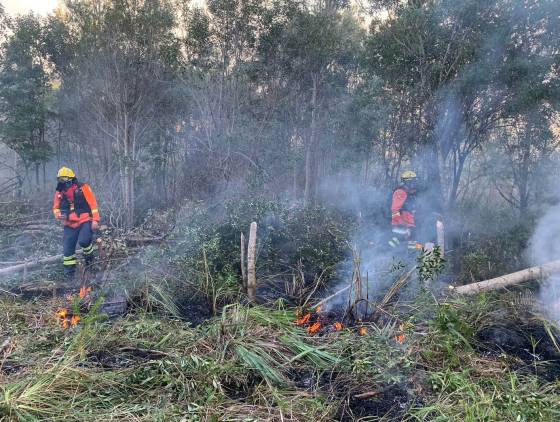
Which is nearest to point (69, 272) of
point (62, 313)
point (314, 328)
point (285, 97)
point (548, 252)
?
point (62, 313)

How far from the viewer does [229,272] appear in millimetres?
6297

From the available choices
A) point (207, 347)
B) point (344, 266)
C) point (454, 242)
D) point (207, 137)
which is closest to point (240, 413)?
point (207, 347)

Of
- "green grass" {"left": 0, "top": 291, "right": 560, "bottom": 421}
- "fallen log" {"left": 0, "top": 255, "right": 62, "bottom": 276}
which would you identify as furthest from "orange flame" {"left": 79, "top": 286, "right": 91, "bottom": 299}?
"fallen log" {"left": 0, "top": 255, "right": 62, "bottom": 276}

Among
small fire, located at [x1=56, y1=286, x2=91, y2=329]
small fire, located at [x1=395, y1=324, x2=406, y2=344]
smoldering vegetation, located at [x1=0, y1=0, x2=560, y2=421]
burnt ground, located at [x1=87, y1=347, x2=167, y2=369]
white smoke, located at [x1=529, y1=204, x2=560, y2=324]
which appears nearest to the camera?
smoldering vegetation, located at [x1=0, y1=0, x2=560, y2=421]

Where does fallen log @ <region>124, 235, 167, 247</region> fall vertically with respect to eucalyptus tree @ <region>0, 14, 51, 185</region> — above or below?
below

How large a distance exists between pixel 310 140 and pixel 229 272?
8.17m

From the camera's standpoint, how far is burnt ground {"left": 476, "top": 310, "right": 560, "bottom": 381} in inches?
166

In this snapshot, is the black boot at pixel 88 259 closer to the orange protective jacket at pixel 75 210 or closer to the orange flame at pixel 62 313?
the orange protective jacket at pixel 75 210

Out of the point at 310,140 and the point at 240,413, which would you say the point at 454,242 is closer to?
the point at 310,140

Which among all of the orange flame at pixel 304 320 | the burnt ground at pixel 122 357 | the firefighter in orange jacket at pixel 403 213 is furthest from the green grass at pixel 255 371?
the firefighter in orange jacket at pixel 403 213

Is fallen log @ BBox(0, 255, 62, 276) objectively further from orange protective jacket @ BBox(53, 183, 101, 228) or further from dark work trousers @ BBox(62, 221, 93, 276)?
orange protective jacket @ BBox(53, 183, 101, 228)

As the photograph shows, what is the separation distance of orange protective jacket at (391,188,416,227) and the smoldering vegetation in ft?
1.97

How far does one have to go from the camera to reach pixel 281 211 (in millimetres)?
7762

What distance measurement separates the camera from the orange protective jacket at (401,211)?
791 centimetres
